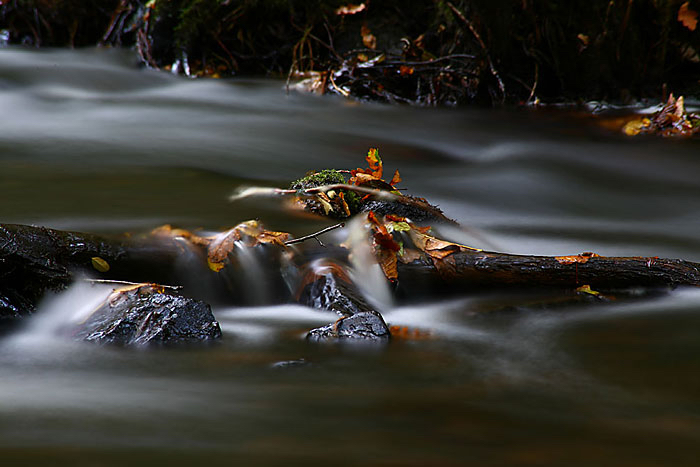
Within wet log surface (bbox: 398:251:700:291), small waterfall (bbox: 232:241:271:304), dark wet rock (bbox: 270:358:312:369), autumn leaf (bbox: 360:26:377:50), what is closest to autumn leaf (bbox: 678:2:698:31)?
autumn leaf (bbox: 360:26:377:50)

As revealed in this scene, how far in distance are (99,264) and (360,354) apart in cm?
106

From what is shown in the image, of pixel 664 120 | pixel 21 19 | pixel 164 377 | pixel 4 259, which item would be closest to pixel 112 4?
pixel 21 19

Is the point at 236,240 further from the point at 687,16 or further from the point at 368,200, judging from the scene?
the point at 687,16

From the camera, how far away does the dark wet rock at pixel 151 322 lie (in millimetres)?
2229

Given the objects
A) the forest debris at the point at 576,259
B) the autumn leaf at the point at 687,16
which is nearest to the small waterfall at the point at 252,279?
the forest debris at the point at 576,259

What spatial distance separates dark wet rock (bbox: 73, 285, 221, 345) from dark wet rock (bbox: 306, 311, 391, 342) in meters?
0.34

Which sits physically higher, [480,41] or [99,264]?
[480,41]

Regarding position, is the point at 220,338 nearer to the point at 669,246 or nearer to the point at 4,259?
the point at 4,259

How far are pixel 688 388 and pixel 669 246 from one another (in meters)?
1.99

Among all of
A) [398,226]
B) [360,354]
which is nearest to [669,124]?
[398,226]

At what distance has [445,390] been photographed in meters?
1.93

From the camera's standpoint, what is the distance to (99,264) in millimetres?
2588

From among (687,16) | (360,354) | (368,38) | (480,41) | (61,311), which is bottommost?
(61,311)

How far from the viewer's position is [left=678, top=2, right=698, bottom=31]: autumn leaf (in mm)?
7695
